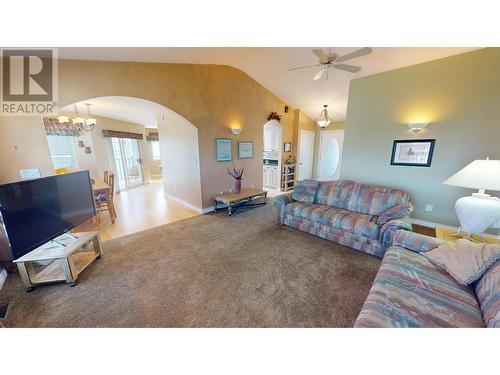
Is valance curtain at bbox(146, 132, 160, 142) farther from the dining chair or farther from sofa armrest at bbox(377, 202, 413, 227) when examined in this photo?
sofa armrest at bbox(377, 202, 413, 227)

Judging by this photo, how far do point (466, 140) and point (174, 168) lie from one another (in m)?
5.40

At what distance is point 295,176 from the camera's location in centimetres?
620

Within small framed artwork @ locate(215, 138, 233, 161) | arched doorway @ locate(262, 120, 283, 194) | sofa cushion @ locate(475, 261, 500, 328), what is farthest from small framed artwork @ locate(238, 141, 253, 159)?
sofa cushion @ locate(475, 261, 500, 328)

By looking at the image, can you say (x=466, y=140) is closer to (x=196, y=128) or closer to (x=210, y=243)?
(x=210, y=243)

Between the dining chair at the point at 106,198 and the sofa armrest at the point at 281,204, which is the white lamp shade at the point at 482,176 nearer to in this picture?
the sofa armrest at the point at 281,204

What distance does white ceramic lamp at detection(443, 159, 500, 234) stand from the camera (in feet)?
5.05

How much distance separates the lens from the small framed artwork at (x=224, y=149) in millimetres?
3973

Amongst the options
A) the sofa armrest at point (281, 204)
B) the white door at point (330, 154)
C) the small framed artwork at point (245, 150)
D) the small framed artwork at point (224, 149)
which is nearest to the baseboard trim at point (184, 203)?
the small framed artwork at point (224, 149)

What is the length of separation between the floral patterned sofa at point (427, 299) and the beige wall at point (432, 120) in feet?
7.70

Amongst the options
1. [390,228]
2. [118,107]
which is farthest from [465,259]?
[118,107]

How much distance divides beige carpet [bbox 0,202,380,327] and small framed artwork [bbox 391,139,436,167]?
6.83ft
